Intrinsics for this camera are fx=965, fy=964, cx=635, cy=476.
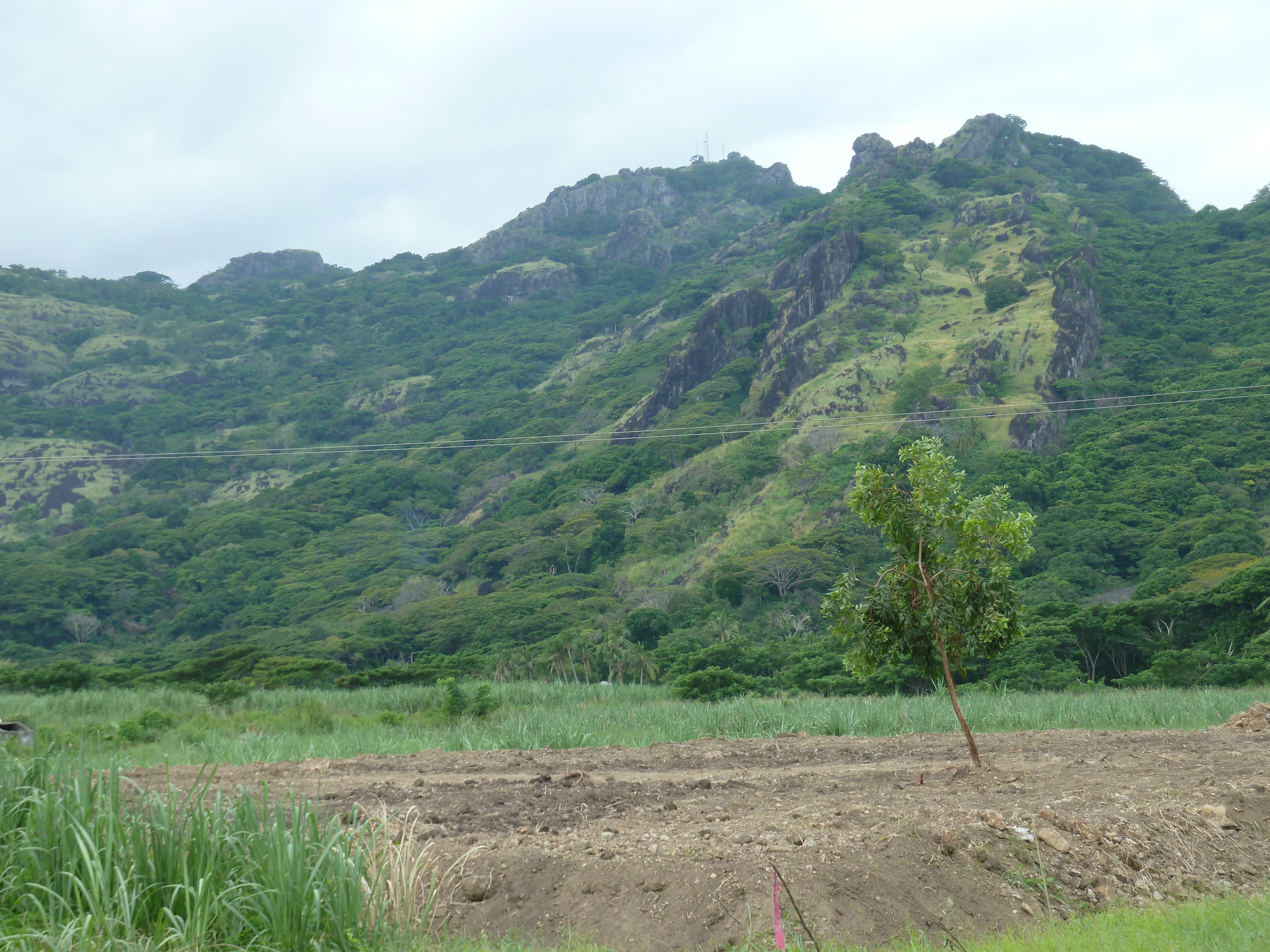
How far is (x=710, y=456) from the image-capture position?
87125 millimetres

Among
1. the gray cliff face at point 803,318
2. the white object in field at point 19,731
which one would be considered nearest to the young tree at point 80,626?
the gray cliff face at point 803,318

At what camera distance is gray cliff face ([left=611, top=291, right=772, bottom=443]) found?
105m

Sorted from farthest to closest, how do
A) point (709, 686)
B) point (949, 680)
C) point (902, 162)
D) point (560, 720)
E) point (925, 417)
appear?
point (902, 162) < point (925, 417) < point (709, 686) < point (560, 720) < point (949, 680)

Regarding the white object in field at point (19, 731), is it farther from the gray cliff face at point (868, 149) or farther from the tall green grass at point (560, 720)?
the gray cliff face at point (868, 149)

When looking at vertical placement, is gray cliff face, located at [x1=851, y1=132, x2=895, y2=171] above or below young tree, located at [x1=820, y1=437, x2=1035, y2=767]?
above

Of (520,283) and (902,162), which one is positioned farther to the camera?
(520,283)

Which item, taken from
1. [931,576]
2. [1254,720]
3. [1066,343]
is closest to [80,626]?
[1066,343]

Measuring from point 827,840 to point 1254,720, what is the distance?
9348 mm

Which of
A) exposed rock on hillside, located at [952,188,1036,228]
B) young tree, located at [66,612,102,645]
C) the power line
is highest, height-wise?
exposed rock on hillside, located at [952,188,1036,228]

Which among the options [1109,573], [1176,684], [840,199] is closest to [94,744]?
[1176,684]

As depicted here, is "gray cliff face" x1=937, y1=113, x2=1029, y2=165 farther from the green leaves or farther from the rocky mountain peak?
the green leaves

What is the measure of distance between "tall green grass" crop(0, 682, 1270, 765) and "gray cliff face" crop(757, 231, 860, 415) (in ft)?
231

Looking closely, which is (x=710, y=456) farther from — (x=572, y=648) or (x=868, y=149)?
(x=868, y=149)

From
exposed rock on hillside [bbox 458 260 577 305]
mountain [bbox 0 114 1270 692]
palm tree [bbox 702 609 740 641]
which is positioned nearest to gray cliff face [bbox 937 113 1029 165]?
mountain [bbox 0 114 1270 692]
